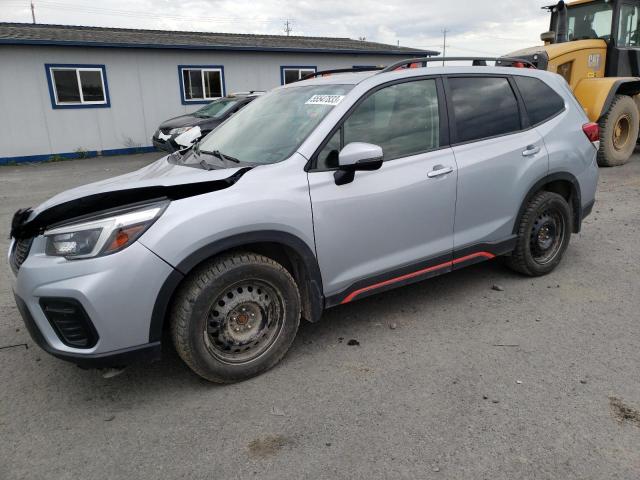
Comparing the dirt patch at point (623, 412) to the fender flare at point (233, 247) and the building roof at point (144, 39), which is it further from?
the building roof at point (144, 39)

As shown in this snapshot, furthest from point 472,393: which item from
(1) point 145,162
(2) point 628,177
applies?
(1) point 145,162

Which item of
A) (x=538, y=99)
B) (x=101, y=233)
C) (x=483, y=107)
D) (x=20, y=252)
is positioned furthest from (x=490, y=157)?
(x=20, y=252)

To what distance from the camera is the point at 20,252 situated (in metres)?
2.79

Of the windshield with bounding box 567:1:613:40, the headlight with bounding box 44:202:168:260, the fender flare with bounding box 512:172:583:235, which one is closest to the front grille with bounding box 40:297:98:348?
the headlight with bounding box 44:202:168:260

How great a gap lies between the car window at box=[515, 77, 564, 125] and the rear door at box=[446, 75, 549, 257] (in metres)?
0.09

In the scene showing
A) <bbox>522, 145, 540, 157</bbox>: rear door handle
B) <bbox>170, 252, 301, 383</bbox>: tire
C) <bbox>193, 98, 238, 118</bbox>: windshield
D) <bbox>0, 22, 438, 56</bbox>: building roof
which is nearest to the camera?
<bbox>170, 252, 301, 383</bbox>: tire

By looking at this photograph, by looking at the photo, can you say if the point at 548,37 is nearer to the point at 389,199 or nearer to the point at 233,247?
the point at 389,199

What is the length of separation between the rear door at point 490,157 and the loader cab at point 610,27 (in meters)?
7.15

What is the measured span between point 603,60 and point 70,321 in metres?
10.8

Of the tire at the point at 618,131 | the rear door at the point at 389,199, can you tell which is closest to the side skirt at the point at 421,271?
the rear door at the point at 389,199

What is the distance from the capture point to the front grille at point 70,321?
8.11 feet

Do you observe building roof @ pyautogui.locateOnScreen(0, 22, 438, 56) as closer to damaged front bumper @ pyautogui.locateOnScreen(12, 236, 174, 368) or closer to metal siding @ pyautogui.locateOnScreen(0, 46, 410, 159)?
metal siding @ pyautogui.locateOnScreen(0, 46, 410, 159)

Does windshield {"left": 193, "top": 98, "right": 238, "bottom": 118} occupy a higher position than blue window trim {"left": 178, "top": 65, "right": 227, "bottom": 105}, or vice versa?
blue window trim {"left": 178, "top": 65, "right": 227, "bottom": 105}

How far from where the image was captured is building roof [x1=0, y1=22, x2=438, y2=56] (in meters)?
14.1
